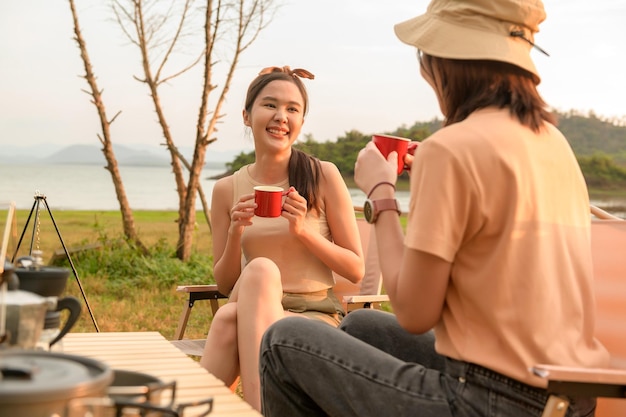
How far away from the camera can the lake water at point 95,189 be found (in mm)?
7992

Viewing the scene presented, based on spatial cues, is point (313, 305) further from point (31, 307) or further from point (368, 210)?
point (31, 307)

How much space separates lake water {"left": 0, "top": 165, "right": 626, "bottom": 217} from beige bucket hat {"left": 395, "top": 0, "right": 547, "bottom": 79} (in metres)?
0.39

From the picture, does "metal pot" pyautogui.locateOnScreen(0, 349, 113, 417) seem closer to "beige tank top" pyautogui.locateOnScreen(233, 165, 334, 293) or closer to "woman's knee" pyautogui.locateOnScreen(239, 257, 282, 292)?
"woman's knee" pyautogui.locateOnScreen(239, 257, 282, 292)

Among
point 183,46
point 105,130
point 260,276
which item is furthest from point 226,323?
point 183,46

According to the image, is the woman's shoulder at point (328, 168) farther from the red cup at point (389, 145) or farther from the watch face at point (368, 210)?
the watch face at point (368, 210)

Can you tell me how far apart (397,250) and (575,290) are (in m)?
0.41

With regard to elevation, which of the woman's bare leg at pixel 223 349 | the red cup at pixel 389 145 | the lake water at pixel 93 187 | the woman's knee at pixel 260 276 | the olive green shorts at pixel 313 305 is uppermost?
the red cup at pixel 389 145

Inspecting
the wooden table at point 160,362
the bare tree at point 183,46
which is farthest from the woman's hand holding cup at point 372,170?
the bare tree at point 183,46

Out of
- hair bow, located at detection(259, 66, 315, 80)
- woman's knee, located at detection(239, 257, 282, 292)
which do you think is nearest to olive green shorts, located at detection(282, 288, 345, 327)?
woman's knee, located at detection(239, 257, 282, 292)

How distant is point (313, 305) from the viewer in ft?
A: 10.0

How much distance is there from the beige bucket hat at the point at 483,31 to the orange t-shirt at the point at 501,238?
0.50ft

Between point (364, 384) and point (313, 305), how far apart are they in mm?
1153

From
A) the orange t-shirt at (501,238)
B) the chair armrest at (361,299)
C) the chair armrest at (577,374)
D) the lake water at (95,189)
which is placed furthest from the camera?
the lake water at (95,189)

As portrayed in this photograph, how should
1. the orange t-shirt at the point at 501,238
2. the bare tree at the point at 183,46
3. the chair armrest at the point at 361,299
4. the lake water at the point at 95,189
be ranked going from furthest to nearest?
the lake water at the point at 95,189
the bare tree at the point at 183,46
the chair armrest at the point at 361,299
the orange t-shirt at the point at 501,238
